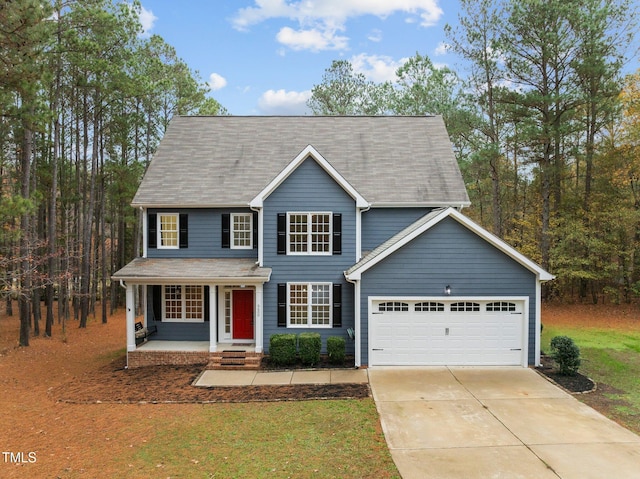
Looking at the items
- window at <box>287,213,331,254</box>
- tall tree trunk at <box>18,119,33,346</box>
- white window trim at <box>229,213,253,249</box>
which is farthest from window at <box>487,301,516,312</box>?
tall tree trunk at <box>18,119,33,346</box>

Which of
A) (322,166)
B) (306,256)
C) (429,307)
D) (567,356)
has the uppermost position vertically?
(322,166)

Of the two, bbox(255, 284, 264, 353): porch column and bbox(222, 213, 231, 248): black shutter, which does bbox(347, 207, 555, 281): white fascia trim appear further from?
bbox(222, 213, 231, 248): black shutter

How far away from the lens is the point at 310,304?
13875mm

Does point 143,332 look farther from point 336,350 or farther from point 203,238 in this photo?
point 336,350

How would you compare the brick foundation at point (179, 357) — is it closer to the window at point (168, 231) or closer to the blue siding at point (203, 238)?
the blue siding at point (203, 238)

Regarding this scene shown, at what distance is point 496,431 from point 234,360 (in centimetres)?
782

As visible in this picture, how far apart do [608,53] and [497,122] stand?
243 inches

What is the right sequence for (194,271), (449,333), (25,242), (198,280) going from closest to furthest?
1. (449,333)
2. (198,280)
3. (194,271)
4. (25,242)

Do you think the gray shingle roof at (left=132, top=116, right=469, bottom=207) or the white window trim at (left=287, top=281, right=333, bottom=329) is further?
the gray shingle roof at (left=132, top=116, right=469, bottom=207)

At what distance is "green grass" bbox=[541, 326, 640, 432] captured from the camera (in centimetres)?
952

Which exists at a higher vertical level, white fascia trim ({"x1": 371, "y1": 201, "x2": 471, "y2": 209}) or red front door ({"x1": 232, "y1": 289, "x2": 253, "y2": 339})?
white fascia trim ({"x1": 371, "y1": 201, "x2": 471, "y2": 209})

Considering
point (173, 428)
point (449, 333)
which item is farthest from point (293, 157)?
point (173, 428)

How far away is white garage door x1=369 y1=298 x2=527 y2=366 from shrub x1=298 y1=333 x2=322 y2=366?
1.65 metres

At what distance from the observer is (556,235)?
77.2 feet
